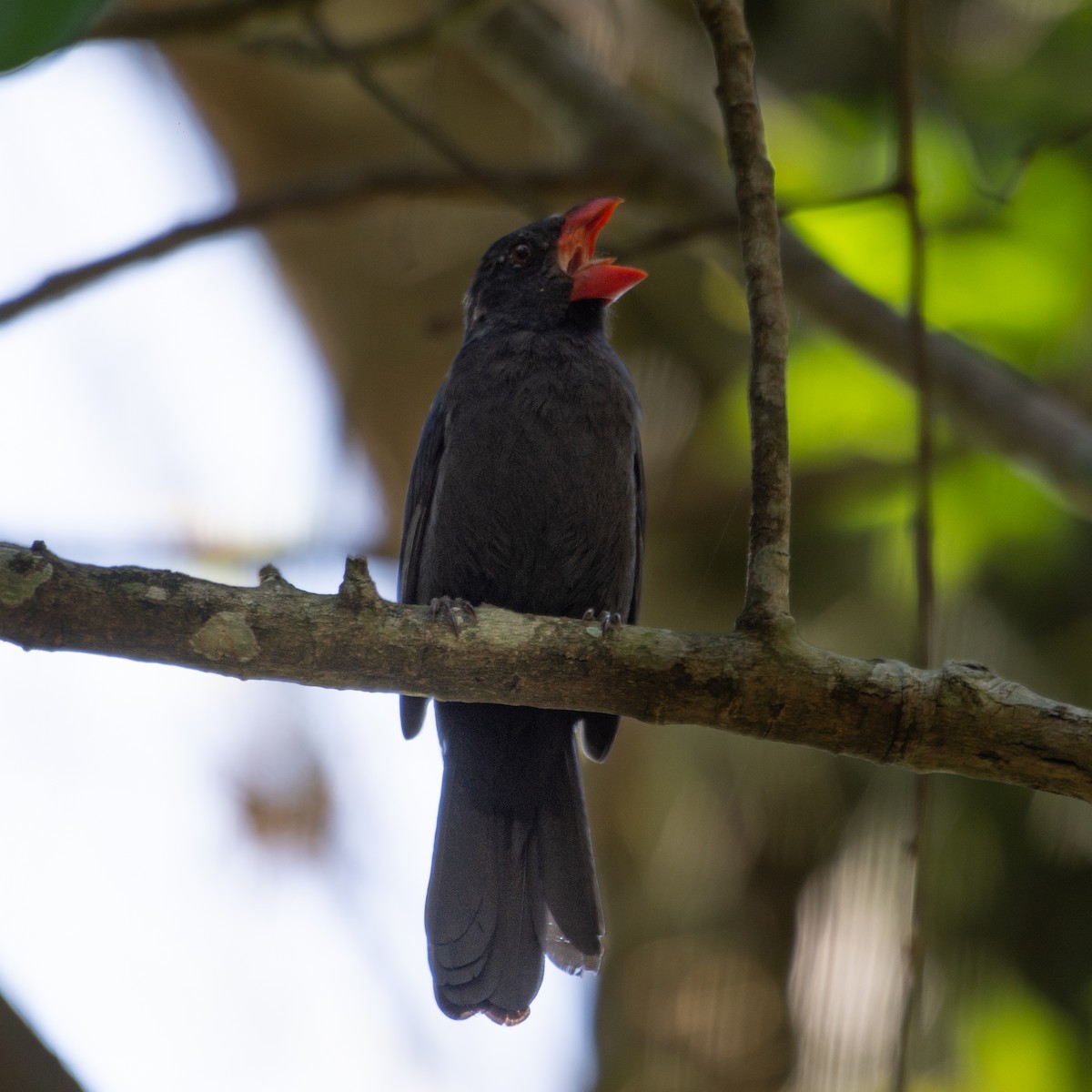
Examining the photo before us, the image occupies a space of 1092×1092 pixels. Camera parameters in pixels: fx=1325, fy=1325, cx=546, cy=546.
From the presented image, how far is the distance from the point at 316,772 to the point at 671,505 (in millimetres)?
3038

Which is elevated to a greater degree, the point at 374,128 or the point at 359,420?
the point at 374,128

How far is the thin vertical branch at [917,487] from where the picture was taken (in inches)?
126

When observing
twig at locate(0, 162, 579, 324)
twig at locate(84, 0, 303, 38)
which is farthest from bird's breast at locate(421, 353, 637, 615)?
twig at locate(84, 0, 303, 38)

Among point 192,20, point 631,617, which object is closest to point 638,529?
point 631,617

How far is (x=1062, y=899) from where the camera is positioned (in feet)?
18.0

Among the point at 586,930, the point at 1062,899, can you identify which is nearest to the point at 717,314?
the point at 1062,899

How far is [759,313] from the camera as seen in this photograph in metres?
3.15

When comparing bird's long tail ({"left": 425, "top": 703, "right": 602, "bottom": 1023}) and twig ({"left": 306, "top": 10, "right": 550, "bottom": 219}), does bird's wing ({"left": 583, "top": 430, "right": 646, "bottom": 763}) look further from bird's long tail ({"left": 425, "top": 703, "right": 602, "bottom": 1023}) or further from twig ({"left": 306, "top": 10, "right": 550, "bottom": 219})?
twig ({"left": 306, "top": 10, "right": 550, "bottom": 219})

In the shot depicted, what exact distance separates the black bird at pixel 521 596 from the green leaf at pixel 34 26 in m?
1.85

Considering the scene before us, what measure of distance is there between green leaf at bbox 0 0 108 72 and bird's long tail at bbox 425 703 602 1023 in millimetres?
2288

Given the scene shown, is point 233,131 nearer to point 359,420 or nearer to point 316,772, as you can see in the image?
→ point 359,420

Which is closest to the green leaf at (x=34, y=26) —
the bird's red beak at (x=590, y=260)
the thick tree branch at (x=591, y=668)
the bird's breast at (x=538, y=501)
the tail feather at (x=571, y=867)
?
the thick tree branch at (x=591, y=668)

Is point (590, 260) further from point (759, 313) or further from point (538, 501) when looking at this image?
point (759, 313)

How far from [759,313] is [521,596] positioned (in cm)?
130
